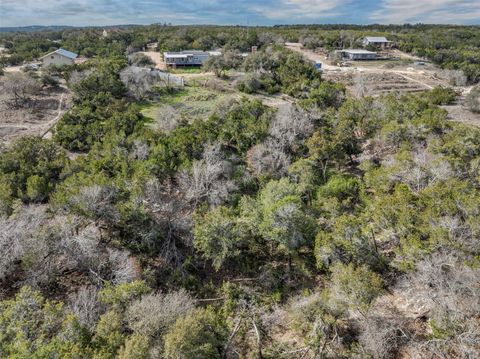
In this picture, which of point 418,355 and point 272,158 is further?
point 272,158

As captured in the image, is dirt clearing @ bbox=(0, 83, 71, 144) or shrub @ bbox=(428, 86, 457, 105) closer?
dirt clearing @ bbox=(0, 83, 71, 144)

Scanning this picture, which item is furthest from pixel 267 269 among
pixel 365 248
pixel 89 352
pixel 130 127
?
pixel 130 127

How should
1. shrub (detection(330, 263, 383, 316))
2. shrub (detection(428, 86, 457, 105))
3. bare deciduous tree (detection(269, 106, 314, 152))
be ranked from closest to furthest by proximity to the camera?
shrub (detection(330, 263, 383, 316)) < bare deciduous tree (detection(269, 106, 314, 152)) < shrub (detection(428, 86, 457, 105))

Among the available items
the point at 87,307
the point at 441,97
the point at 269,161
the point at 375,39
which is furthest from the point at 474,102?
the point at 375,39

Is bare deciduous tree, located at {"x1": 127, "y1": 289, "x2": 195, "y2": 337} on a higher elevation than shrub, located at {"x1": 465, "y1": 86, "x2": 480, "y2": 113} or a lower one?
lower

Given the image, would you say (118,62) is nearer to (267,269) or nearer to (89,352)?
(267,269)

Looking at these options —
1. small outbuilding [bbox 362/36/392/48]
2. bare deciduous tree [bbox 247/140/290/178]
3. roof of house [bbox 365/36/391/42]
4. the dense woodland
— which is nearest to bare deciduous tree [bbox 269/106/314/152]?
the dense woodland

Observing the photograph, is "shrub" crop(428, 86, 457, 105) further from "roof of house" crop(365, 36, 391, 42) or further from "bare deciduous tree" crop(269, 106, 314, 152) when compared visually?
"roof of house" crop(365, 36, 391, 42)

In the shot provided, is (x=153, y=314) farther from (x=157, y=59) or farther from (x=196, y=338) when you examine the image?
(x=157, y=59)

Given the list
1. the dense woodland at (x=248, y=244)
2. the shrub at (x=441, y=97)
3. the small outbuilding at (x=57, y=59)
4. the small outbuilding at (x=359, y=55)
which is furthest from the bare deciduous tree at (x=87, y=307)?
the small outbuilding at (x=359, y=55)
